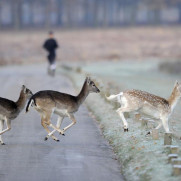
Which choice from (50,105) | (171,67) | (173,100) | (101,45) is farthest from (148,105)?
(101,45)

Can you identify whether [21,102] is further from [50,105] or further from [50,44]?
[50,44]

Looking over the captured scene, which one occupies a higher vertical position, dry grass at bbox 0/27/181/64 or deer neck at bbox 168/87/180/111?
deer neck at bbox 168/87/180/111

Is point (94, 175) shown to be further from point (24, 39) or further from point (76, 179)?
point (24, 39)

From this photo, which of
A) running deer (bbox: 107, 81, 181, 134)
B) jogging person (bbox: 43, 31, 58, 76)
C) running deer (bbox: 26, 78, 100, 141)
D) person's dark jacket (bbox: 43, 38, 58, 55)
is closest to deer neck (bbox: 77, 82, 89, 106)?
running deer (bbox: 26, 78, 100, 141)

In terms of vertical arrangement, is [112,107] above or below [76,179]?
below

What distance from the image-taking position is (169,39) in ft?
286

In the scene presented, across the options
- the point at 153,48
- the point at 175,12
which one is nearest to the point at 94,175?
the point at 153,48

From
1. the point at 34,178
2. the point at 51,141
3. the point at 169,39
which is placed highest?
the point at 34,178

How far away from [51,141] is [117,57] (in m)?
59.8

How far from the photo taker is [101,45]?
8294 centimetres

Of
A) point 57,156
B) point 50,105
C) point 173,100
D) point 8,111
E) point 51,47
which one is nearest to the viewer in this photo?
point 57,156

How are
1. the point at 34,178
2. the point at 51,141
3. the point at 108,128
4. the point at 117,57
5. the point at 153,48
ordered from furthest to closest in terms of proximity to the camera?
the point at 153,48
the point at 117,57
the point at 108,128
the point at 51,141
the point at 34,178

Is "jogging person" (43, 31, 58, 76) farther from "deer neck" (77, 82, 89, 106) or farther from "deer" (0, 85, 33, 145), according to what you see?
"deer" (0, 85, 33, 145)

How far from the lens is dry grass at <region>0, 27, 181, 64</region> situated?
75812mm
